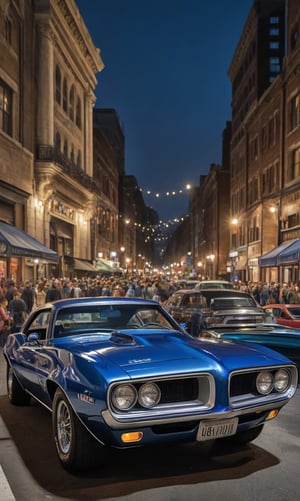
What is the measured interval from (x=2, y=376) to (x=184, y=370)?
5.82m

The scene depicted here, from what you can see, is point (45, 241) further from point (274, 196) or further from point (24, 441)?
point (24, 441)

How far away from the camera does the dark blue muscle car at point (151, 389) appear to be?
3973 mm

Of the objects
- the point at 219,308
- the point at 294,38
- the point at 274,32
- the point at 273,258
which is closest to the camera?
the point at 219,308

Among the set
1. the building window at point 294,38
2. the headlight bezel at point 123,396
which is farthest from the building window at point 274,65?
the headlight bezel at point 123,396

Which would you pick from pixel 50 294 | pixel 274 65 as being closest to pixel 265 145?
pixel 274 65

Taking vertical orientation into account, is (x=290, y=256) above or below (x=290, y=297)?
above

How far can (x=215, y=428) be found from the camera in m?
4.20

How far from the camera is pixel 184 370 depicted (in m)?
4.11

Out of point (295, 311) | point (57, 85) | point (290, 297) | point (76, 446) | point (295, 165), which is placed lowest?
point (76, 446)

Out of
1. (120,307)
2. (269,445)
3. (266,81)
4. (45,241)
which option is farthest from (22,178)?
(266,81)

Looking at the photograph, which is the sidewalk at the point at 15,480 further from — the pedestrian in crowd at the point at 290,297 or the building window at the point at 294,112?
the building window at the point at 294,112

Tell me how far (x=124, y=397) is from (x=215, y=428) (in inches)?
34.7

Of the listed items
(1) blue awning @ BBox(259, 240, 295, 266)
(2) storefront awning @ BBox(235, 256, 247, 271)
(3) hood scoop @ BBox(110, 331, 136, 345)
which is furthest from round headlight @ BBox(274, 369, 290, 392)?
(2) storefront awning @ BBox(235, 256, 247, 271)

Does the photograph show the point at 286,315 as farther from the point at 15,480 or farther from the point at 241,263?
the point at 241,263
